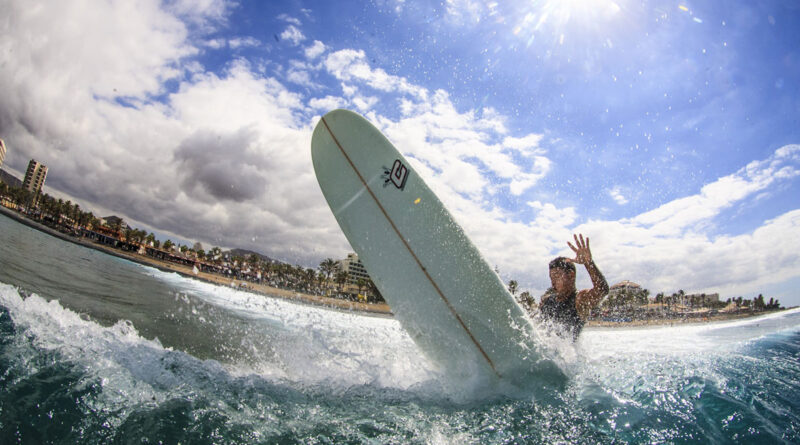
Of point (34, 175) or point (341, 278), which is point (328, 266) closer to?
point (341, 278)

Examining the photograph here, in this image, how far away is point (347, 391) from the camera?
2697mm

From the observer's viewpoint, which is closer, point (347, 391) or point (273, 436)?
point (273, 436)

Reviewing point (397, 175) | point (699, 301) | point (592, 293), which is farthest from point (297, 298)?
point (699, 301)

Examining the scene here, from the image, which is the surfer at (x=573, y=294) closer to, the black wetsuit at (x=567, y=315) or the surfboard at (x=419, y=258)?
the black wetsuit at (x=567, y=315)

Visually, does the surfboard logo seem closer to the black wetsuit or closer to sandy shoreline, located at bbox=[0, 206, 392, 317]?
the black wetsuit

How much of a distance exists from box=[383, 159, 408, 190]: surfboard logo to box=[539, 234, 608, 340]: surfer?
1.90m

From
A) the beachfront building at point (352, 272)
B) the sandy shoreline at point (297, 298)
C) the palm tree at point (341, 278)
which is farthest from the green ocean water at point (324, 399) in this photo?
the palm tree at point (341, 278)

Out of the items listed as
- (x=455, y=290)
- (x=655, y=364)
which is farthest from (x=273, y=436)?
(x=655, y=364)

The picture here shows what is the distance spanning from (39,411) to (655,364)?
5.08 meters

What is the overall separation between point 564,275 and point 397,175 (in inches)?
83.2

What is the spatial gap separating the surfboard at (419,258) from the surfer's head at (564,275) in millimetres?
642

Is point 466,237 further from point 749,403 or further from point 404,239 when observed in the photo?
point 749,403

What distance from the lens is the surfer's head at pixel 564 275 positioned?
3422mm

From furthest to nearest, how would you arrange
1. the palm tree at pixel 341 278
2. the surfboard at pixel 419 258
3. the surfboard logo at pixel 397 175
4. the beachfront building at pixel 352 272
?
the beachfront building at pixel 352 272 → the palm tree at pixel 341 278 → the surfboard logo at pixel 397 175 → the surfboard at pixel 419 258
